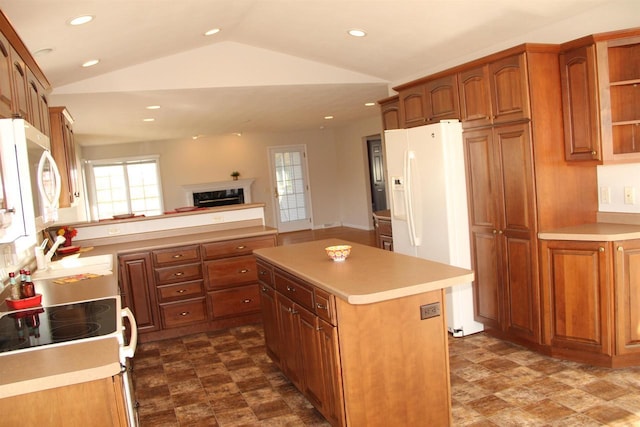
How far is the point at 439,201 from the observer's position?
13.9ft

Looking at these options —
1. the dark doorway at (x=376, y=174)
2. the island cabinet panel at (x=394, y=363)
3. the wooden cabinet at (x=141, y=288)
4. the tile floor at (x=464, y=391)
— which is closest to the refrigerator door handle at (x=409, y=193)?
the tile floor at (x=464, y=391)

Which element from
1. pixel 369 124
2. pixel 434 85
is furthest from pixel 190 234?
pixel 369 124

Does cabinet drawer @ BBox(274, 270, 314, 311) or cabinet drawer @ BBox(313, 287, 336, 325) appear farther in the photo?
cabinet drawer @ BBox(274, 270, 314, 311)

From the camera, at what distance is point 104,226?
5168 mm

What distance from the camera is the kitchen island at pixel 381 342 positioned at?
8.24 ft

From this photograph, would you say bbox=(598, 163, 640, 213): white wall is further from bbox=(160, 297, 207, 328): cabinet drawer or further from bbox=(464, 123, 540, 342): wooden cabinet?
bbox=(160, 297, 207, 328): cabinet drawer

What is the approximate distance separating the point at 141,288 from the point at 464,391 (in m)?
2.97

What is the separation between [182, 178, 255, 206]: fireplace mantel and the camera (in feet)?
37.7

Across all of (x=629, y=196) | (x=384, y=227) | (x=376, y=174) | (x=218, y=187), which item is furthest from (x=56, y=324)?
(x=218, y=187)

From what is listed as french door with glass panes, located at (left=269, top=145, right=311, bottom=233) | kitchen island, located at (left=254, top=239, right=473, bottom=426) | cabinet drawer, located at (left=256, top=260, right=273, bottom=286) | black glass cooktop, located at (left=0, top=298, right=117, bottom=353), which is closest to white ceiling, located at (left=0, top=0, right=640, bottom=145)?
black glass cooktop, located at (left=0, top=298, right=117, bottom=353)

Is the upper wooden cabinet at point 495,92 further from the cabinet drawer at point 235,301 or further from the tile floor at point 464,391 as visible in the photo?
the cabinet drawer at point 235,301

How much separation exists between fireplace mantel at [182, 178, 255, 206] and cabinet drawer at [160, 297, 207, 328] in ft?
22.1

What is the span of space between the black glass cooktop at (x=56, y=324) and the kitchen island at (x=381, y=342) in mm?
993

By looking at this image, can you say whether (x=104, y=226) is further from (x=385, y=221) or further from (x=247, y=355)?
(x=385, y=221)
